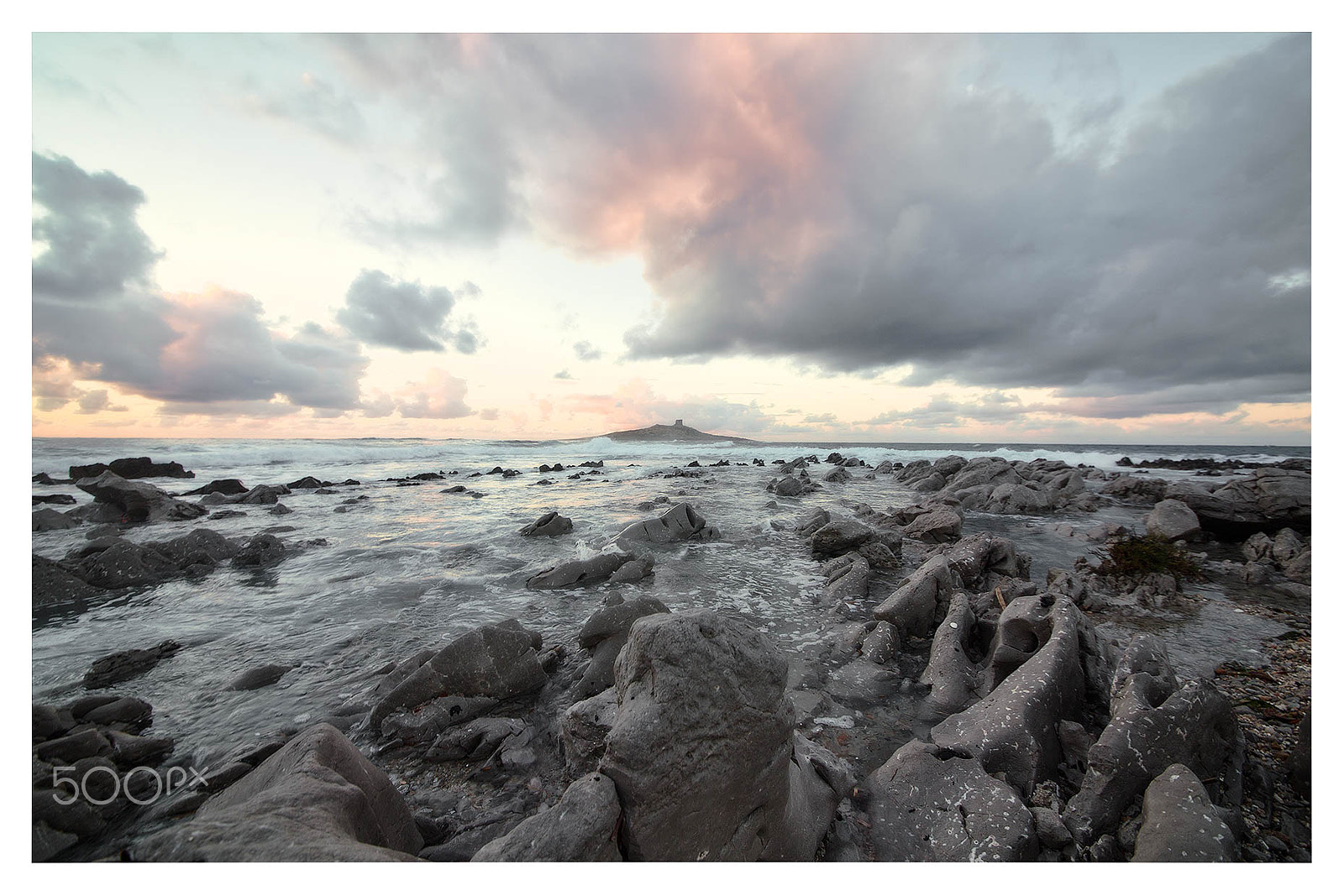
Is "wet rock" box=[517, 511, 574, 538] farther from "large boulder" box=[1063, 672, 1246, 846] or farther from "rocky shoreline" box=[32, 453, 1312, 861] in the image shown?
"large boulder" box=[1063, 672, 1246, 846]

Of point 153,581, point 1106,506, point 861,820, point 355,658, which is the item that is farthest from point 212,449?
point 1106,506

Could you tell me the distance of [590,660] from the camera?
5.49 m

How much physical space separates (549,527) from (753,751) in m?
11.6

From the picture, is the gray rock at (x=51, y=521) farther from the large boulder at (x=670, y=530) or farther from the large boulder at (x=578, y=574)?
the large boulder at (x=670, y=530)

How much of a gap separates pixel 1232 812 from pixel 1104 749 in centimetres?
61

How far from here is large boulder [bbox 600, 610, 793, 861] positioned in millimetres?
2570

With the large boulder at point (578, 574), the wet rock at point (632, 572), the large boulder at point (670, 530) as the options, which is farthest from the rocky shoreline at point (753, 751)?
the large boulder at point (670, 530)

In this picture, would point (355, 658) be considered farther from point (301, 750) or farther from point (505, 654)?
point (301, 750)

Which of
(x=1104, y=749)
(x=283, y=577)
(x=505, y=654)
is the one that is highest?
(x=1104, y=749)

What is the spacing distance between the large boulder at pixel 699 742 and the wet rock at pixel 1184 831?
2.14m

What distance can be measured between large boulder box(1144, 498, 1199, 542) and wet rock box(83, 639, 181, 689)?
19.7 metres

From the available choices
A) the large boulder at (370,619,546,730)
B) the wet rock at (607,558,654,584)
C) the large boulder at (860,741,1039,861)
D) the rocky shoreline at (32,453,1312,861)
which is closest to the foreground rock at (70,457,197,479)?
the wet rock at (607,558,654,584)

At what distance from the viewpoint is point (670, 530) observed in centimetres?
1275

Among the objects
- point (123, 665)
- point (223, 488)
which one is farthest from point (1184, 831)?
point (223, 488)
